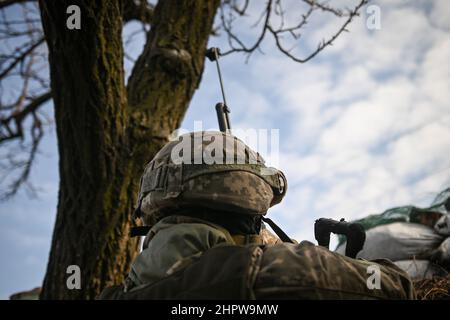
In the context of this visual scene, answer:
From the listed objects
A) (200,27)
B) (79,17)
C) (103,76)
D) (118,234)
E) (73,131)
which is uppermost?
(200,27)

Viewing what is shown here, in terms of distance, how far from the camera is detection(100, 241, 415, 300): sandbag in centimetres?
119

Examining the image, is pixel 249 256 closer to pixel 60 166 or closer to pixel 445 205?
pixel 60 166

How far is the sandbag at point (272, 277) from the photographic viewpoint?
1.19 m

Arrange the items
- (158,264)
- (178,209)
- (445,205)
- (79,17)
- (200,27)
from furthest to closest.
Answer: (200,27), (445,205), (79,17), (178,209), (158,264)

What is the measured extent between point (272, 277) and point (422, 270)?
218cm

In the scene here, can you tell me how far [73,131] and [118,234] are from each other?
739 mm

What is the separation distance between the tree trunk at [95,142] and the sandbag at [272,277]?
1516 millimetres

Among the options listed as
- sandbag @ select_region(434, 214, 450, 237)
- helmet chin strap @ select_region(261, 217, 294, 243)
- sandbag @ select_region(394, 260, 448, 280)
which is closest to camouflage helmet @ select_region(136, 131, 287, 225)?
helmet chin strap @ select_region(261, 217, 294, 243)

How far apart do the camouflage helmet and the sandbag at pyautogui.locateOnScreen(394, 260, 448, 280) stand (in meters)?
1.62

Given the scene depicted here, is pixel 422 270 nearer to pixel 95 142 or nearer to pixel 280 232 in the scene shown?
pixel 280 232

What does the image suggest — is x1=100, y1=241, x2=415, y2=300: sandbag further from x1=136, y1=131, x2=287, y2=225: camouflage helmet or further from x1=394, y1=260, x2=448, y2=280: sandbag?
x1=394, y1=260, x2=448, y2=280: sandbag

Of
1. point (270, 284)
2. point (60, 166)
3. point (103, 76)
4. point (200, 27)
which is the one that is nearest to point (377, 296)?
point (270, 284)

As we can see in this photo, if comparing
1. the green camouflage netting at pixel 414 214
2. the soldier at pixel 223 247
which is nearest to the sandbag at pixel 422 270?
the green camouflage netting at pixel 414 214

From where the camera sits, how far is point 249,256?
1.23m
